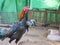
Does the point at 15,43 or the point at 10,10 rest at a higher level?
the point at 10,10

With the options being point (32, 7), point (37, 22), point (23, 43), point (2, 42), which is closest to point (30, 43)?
point (23, 43)

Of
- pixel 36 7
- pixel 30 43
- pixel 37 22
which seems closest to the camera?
pixel 30 43

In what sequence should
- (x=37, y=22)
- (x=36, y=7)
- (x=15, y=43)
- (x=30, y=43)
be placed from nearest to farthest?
(x=15, y=43) < (x=30, y=43) < (x=37, y=22) < (x=36, y=7)

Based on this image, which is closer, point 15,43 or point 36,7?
point 15,43

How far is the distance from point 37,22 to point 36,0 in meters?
0.36

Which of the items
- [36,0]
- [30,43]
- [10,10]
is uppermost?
[36,0]

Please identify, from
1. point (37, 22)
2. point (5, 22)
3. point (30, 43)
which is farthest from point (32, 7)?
point (30, 43)

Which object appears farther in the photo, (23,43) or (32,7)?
(32,7)

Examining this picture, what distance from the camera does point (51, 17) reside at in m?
2.31

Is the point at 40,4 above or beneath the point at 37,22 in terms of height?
above

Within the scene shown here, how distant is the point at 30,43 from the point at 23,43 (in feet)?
0.21

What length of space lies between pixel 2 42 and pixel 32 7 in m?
1.14

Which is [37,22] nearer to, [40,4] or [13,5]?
[40,4]

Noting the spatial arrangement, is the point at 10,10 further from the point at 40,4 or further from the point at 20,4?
the point at 40,4
